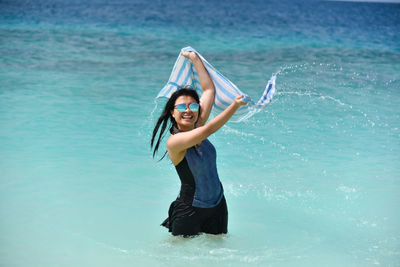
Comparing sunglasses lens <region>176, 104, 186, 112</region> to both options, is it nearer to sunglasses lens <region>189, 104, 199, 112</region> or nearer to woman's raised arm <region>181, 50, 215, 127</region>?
sunglasses lens <region>189, 104, 199, 112</region>

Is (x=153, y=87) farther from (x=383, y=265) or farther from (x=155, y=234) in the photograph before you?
(x=383, y=265)

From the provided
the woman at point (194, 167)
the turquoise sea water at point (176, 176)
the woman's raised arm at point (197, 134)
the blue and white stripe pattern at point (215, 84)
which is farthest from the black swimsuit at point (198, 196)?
the blue and white stripe pattern at point (215, 84)

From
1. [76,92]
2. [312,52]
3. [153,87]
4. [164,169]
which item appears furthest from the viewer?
[312,52]

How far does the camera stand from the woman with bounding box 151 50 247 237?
350 cm

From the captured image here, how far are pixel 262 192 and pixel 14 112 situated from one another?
4814 mm

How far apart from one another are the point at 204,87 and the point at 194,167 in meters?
0.66

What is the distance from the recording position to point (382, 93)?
1079 cm

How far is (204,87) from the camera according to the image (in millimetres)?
3818

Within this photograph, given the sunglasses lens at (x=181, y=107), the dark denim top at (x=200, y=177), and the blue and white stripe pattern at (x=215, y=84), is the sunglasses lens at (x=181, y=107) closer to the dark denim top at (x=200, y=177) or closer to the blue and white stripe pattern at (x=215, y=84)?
the dark denim top at (x=200, y=177)

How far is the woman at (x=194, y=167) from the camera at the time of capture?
3496mm

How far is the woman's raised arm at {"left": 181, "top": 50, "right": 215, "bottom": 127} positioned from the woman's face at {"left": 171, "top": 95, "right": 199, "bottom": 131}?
174 millimetres

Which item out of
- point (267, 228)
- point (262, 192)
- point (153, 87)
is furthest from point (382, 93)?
point (267, 228)

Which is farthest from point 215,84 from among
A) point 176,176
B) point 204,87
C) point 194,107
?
point 176,176

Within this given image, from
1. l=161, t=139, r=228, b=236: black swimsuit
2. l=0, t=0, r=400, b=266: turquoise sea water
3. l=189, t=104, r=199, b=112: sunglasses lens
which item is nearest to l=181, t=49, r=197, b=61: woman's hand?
l=189, t=104, r=199, b=112: sunglasses lens
